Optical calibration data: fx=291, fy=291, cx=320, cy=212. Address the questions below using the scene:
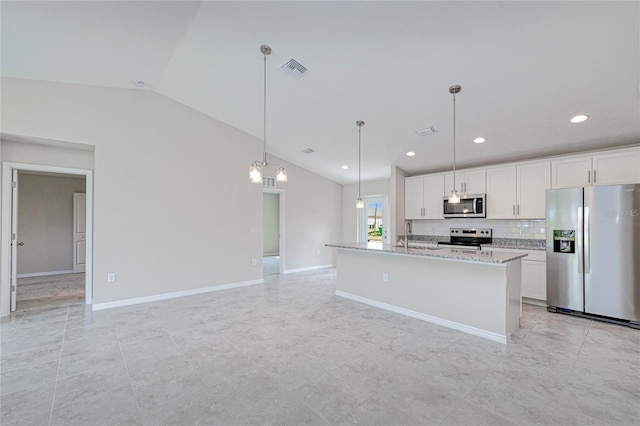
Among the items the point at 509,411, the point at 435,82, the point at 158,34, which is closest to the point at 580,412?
the point at 509,411

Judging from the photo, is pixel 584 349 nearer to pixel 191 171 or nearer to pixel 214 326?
pixel 214 326

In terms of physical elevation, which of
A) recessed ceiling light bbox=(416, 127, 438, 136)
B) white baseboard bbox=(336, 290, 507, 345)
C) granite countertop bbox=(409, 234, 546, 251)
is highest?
recessed ceiling light bbox=(416, 127, 438, 136)

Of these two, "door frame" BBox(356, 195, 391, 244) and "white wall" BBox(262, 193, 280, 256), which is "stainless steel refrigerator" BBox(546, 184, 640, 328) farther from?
"white wall" BBox(262, 193, 280, 256)

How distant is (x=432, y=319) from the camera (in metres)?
3.80

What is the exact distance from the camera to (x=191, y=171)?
205 inches

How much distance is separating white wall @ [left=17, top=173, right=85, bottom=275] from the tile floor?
3.62 metres

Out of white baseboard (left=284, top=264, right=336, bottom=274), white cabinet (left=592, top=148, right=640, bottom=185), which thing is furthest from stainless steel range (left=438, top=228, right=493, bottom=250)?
white baseboard (left=284, top=264, right=336, bottom=274)

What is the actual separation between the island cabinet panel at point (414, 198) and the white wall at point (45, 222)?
306 inches

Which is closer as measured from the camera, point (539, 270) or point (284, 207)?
point (539, 270)

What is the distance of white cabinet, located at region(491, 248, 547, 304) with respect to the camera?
4395 mm

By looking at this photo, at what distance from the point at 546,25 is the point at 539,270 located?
3492mm

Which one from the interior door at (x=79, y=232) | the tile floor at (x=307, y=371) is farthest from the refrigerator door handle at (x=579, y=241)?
the interior door at (x=79, y=232)

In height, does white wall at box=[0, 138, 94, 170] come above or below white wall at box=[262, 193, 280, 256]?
above

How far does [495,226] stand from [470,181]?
0.94m
